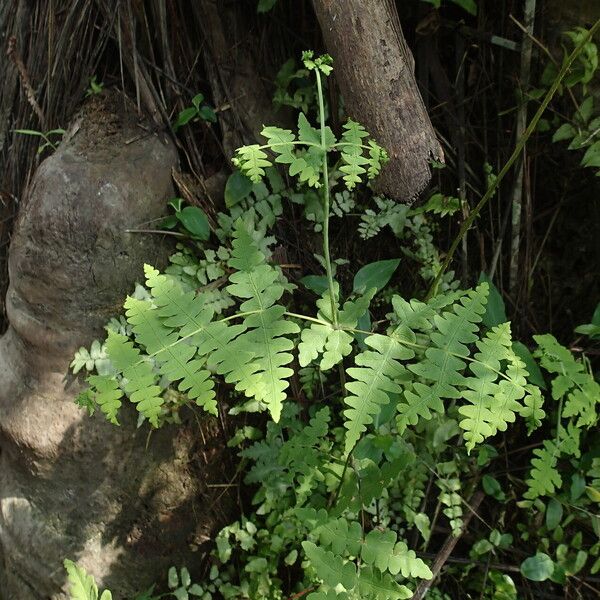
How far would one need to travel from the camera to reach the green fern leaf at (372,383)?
5.08ft

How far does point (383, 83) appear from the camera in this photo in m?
1.93

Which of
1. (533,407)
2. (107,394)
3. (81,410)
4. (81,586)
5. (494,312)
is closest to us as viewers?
(107,394)

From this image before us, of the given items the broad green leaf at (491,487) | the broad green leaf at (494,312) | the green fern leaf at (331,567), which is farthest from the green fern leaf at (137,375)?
the broad green leaf at (491,487)

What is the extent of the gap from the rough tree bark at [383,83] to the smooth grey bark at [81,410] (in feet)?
2.89

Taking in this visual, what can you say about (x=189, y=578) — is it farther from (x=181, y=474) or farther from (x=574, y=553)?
(x=574, y=553)

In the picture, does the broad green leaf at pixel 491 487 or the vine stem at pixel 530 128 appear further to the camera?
the broad green leaf at pixel 491 487

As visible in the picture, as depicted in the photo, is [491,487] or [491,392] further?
[491,487]

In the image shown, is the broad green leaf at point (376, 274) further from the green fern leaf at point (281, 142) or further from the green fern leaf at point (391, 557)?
the green fern leaf at point (391, 557)

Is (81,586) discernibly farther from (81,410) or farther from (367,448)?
(367,448)

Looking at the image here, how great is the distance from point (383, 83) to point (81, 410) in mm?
1726

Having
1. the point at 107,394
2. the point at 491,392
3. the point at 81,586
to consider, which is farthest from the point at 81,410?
the point at 491,392

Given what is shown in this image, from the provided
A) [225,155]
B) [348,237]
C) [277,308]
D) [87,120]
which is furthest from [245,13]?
[277,308]

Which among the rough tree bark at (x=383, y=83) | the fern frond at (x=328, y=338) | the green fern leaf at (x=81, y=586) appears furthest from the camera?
the green fern leaf at (x=81, y=586)

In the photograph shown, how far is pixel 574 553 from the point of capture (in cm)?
246
